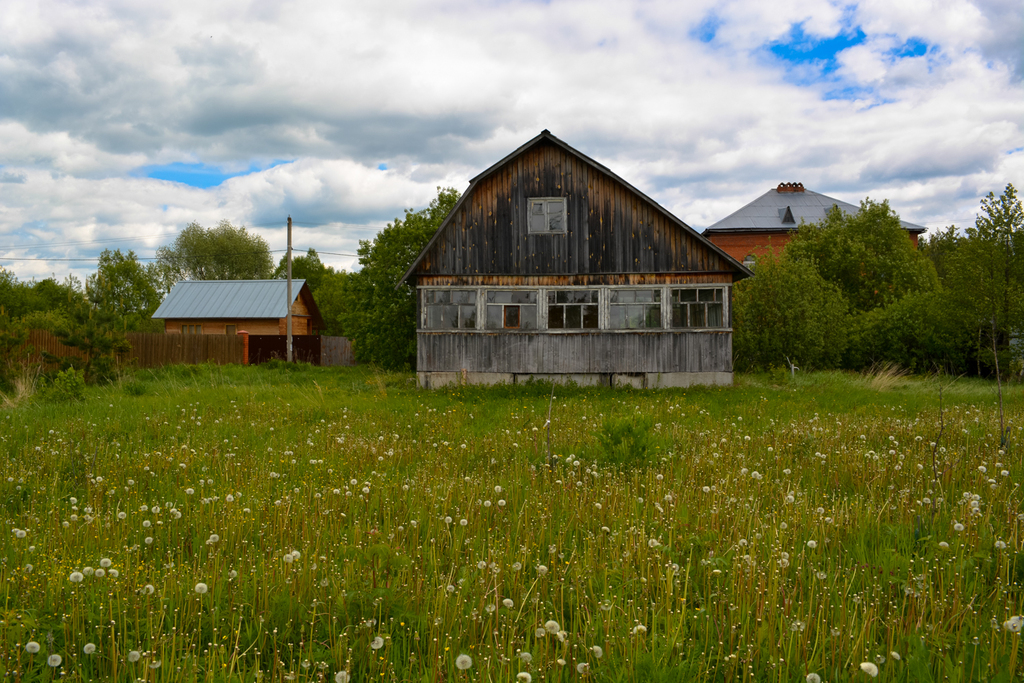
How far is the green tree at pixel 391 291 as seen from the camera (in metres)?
28.9

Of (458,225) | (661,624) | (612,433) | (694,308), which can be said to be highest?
(458,225)

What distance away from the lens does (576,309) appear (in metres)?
20.4

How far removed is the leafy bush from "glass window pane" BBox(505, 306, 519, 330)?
11401 mm

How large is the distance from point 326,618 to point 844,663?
8.67 feet

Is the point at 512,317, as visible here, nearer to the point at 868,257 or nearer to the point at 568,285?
the point at 568,285

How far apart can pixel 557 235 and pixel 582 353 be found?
379cm

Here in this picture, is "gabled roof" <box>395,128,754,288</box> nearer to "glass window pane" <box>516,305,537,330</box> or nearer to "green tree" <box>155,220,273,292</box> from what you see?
"glass window pane" <box>516,305,537,330</box>

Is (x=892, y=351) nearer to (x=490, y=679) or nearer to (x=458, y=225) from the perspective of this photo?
(x=458, y=225)

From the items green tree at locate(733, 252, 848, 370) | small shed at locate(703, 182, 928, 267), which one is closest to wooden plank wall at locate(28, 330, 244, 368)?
green tree at locate(733, 252, 848, 370)

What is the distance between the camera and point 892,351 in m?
28.1

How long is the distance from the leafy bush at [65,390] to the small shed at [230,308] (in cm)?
2629

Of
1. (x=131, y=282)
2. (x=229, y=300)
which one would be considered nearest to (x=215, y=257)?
(x=131, y=282)

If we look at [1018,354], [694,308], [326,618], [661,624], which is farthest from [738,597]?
[1018,354]

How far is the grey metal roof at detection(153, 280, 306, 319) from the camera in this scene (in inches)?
1665
